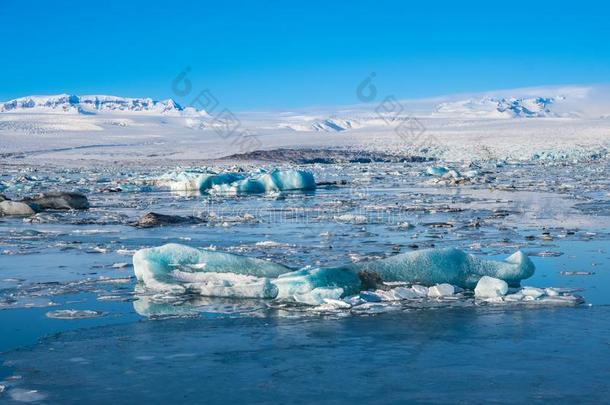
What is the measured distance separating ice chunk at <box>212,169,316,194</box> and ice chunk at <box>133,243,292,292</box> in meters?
12.5

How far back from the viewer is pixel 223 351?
424 centimetres

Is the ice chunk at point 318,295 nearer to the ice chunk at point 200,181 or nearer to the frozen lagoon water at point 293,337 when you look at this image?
the frozen lagoon water at point 293,337

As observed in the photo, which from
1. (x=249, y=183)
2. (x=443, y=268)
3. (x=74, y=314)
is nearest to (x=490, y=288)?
(x=443, y=268)

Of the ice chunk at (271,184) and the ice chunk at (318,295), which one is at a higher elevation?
the ice chunk at (271,184)

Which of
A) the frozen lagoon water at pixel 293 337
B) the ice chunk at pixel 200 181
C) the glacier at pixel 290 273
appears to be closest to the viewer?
the frozen lagoon water at pixel 293 337

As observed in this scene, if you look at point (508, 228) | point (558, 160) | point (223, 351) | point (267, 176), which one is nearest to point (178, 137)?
point (558, 160)

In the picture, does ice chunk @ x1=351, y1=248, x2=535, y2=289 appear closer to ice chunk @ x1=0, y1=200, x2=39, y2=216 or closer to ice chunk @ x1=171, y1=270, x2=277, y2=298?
ice chunk @ x1=171, y1=270, x2=277, y2=298

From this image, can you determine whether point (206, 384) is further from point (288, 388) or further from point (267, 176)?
point (267, 176)

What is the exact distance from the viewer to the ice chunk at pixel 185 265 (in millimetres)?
6168

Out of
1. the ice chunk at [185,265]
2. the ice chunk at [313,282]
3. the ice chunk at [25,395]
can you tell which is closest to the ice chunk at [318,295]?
the ice chunk at [313,282]

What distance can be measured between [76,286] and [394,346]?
3043 mm

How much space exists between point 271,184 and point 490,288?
14.1 meters

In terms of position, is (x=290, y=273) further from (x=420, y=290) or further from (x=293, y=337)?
(x=293, y=337)

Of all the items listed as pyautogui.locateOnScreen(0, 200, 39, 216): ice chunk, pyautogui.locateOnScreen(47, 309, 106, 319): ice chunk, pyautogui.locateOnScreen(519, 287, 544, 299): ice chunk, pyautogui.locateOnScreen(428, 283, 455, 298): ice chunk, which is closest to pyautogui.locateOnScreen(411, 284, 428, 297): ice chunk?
pyautogui.locateOnScreen(428, 283, 455, 298): ice chunk
